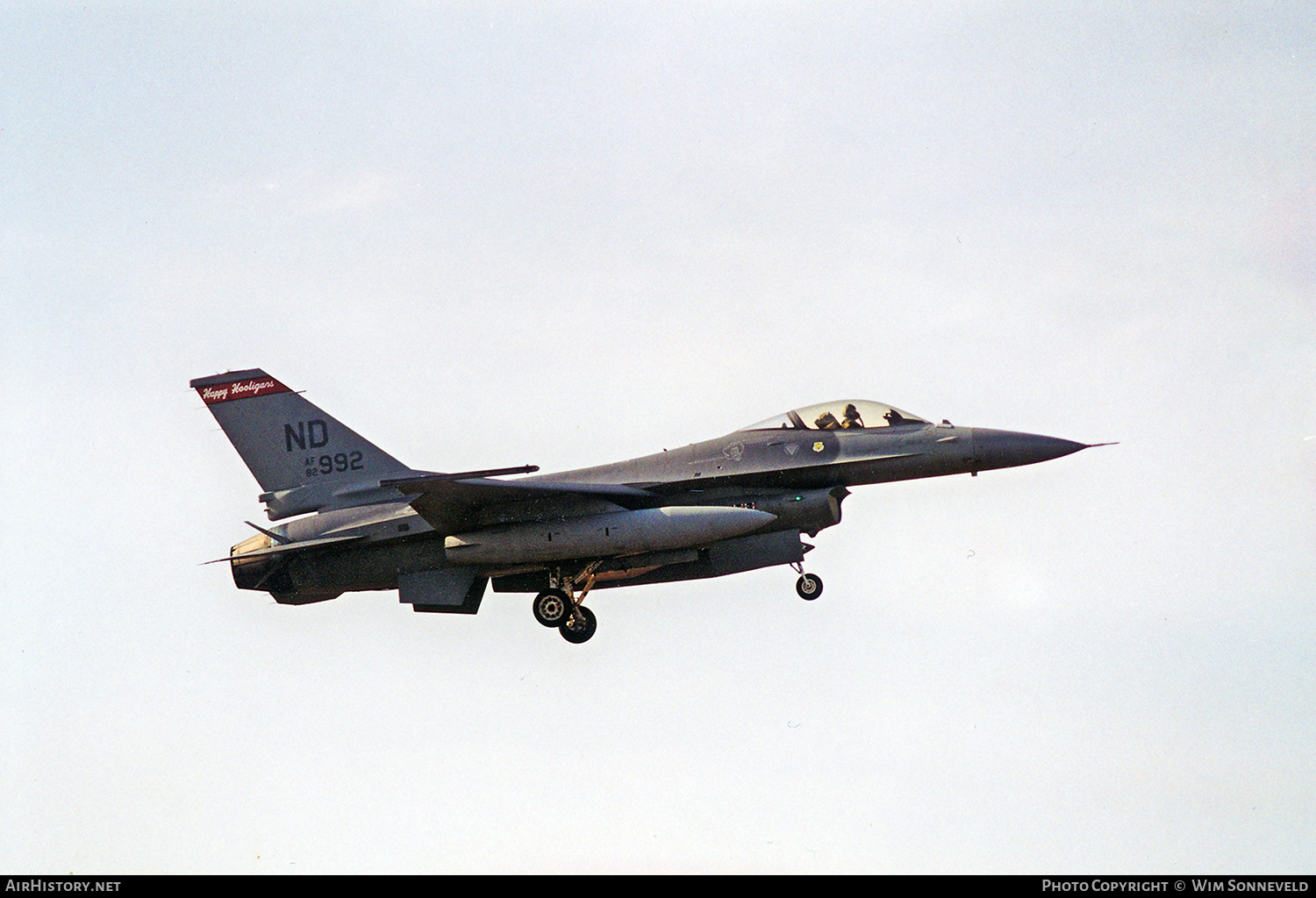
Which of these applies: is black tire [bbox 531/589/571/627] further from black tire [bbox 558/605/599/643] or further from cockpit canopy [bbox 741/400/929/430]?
cockpit canopy [bbox 741/400/929/430]

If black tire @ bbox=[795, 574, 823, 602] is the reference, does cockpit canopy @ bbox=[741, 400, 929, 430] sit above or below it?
above

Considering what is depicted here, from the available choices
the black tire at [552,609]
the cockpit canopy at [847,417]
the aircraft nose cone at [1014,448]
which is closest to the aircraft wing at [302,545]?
the black tire at [552,609]

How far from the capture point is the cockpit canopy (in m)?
19.0

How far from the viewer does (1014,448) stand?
1864 centimetres

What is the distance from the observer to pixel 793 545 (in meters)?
19.2

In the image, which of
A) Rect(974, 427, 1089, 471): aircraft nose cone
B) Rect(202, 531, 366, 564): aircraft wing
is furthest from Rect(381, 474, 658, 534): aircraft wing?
Rect(974, 427, 1089, 471): aircraft nose cone

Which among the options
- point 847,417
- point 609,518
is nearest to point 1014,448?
point 847,417

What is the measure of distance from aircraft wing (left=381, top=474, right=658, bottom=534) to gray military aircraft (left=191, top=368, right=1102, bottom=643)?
1.1 inches

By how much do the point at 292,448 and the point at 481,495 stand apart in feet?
12.8

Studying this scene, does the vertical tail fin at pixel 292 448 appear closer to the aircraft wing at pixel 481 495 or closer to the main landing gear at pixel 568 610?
the aircraft wing at pixel 481 495

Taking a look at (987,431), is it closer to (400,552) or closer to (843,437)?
(843,437)

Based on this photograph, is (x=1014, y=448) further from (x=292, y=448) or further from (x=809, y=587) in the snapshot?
(x=292, y=448)
